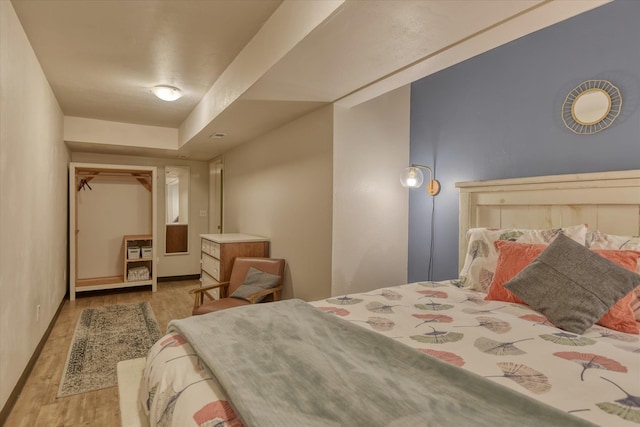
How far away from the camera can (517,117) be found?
8.28ft

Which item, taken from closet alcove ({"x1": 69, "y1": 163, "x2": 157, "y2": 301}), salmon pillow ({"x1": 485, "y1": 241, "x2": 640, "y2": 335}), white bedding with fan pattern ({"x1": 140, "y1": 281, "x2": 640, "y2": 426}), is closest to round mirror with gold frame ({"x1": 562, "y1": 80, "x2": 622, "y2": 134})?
salmon pillow ({"x1": 485, "y1": 241, "x2": 640, "y2": 335})

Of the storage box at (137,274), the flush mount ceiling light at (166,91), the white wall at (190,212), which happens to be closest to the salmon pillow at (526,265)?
the flush mount ceiling light at (166,91)

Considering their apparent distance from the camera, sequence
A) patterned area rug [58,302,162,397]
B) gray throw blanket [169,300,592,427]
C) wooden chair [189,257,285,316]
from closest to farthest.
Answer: gray throw blanket [169,300,592,427] < patterned area rug [58,302,162,397] < wooden chair [189,257,285,316]

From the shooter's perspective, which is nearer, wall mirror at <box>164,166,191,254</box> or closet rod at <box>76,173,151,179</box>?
closet rod at <box>76,173,151,179</box>

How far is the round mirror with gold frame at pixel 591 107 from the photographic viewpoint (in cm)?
203

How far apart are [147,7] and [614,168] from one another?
2.94 m

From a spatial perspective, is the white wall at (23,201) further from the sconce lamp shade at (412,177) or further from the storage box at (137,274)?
the sconce lamp shade at (412,177)

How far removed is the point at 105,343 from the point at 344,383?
127 inches

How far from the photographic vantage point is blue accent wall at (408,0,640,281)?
6.57 ft

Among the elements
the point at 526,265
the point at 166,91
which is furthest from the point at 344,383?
the point at 166,91

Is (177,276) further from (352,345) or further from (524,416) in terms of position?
(524,416)

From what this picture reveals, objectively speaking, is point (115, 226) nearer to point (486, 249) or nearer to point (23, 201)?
point (23, 201)

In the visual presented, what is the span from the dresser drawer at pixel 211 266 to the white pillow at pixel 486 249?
2.67 meters

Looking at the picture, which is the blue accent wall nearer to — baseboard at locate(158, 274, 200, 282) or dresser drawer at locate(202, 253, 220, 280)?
dresser drawer at locate(202, 253, 220, 280)
